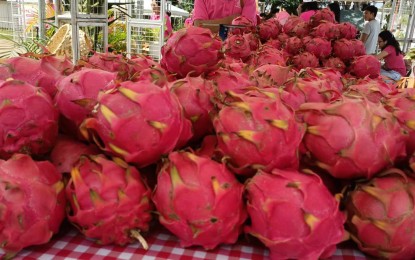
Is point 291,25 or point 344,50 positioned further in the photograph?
point 291,25

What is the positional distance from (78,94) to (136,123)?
26 cm

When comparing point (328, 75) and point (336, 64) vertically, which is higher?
point (328, 75)

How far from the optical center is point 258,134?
38.9 inches

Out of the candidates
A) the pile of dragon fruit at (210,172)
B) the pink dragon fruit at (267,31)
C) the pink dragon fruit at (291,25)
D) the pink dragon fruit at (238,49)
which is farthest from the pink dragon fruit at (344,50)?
the pile of dragon fruit at (210,172)

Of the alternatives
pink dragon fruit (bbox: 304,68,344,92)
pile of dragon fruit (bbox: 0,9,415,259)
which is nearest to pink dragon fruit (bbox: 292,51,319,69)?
pink dragon fruit (bbox: 304,68,344,92)

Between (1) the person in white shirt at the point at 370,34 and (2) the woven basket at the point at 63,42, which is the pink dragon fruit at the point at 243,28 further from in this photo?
(1) the person in white shirt at the point at 370,34

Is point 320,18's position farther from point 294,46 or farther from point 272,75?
point 272,75

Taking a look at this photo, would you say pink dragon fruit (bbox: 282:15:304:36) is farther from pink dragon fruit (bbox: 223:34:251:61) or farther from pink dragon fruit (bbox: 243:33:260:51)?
pink dragon fruit (bbox: 223:34:251:61)

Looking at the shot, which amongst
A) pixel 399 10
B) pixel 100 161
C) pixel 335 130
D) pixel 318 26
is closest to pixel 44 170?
pixel 100 161

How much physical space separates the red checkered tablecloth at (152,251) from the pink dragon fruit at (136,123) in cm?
24

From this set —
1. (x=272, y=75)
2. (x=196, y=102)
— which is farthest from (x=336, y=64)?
(x=196, y=102)

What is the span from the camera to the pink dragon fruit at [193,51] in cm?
134

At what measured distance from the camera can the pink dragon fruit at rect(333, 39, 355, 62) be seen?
326 cm

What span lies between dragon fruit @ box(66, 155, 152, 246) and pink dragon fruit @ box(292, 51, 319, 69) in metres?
2.31
